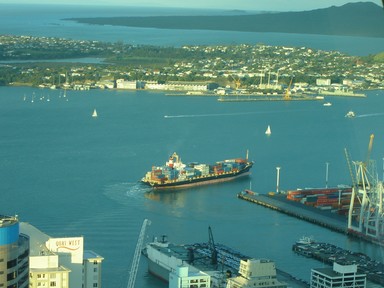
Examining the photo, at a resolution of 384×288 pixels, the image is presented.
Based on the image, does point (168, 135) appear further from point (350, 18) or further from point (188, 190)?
point (350, 18)

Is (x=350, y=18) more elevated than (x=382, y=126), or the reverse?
(x=350, y=18)

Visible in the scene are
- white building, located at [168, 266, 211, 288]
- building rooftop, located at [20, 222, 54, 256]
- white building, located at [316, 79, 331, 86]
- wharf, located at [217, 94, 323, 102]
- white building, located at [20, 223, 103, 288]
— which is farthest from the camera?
white building, located at [316, 79, 331, 86]

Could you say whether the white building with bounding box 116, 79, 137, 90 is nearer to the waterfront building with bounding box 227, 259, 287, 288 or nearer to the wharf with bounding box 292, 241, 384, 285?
the wharf with bounding box 292, 241, 384, 285

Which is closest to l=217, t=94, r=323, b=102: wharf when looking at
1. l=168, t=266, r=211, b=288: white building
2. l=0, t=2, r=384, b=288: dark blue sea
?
l=0, t=2, r=384, b=288: dark blue sea

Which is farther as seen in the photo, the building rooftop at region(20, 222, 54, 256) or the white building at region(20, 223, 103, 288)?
the building rooftop at region(20, 222, 54, 256)

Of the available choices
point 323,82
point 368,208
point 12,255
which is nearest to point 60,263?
point 12,255

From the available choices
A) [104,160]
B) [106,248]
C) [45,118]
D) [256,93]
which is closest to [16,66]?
[256,93]
